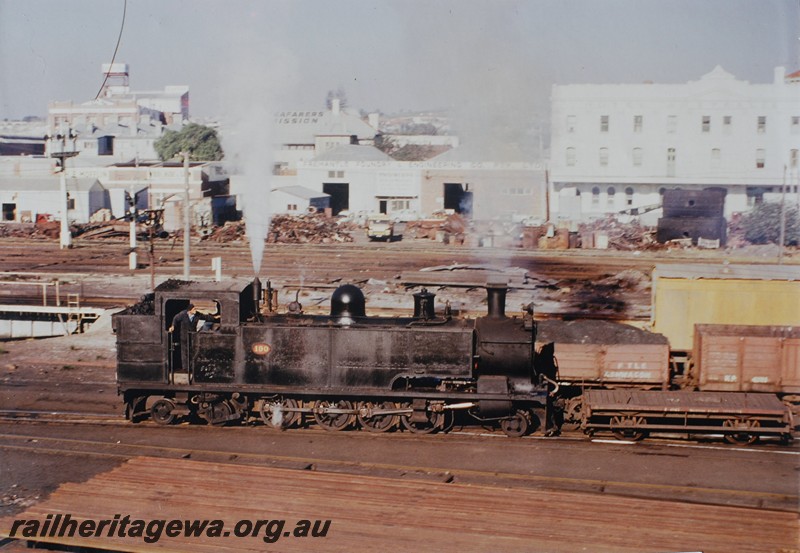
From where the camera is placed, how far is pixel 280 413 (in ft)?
53.8

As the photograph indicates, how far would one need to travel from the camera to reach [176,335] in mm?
16469

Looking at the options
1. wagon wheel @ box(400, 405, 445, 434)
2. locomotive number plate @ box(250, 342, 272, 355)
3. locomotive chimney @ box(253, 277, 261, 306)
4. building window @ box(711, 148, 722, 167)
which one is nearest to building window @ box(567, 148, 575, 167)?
building window @ box(711, 148, 722, 167)

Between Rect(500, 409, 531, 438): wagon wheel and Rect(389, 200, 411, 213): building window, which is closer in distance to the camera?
Rect(500, 409, 531, 438): wagon wheel

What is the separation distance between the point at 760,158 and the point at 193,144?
55.7 m

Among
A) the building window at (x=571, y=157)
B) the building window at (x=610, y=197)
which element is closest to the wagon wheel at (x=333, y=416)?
the building window at (x=571, y=157)

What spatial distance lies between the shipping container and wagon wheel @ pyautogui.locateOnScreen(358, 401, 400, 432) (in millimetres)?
6612

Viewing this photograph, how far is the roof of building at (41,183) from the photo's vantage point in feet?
191

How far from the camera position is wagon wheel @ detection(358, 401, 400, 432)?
16.1 meters

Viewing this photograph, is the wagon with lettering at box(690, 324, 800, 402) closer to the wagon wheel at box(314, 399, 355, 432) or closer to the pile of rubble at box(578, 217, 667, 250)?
the wagon wheel at box(314, 399, 355, 432)

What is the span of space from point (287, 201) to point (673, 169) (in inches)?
1107

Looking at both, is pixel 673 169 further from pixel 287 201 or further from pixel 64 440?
pixel 64 440

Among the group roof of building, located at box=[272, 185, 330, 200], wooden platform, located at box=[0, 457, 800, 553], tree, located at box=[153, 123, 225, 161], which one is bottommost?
wooden platform, located at box=[0, 457, 800, 553]

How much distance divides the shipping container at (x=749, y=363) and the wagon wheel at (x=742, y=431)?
4.43 ft

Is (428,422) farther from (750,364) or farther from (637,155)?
(637,155)
